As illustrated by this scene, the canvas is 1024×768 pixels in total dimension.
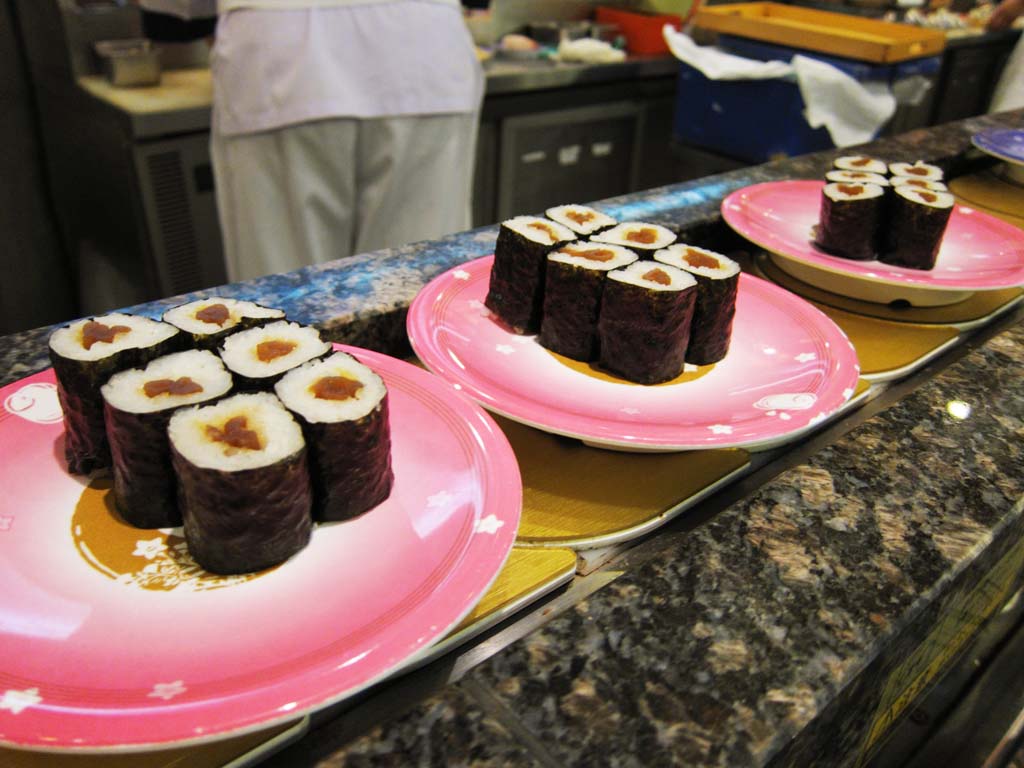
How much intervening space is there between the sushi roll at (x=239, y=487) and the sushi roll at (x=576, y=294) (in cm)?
49

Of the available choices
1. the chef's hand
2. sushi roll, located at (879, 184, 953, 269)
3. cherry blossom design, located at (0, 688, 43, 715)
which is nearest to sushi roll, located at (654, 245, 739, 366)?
sushi roll, located at (879, 184, 953, 269)

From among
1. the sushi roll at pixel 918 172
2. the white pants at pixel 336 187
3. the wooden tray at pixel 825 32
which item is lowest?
the white pants at pixel 336 187

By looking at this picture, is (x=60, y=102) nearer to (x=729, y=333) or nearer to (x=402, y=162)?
(x=402, y=162)

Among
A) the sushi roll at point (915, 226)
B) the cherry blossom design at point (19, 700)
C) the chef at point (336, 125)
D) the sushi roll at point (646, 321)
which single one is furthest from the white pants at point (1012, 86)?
the cherry blossom design at point (19, 700)

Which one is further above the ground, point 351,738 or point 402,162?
point 351,738

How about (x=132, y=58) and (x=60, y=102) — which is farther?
(x=60, y=102)

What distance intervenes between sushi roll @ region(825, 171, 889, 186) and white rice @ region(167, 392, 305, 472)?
123cm

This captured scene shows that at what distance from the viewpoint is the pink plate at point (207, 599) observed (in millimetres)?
599

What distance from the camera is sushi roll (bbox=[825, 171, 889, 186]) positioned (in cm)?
155

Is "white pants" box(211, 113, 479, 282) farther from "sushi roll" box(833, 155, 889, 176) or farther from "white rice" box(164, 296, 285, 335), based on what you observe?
"white rice" box(164, 296, 285, 335)

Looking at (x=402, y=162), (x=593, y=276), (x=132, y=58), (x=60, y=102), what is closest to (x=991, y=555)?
(x=593, y=276)

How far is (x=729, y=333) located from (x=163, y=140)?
8.64ft

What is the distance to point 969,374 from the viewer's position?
48.5 inches

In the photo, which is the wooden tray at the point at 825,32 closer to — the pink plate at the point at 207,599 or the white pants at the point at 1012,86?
the white pants at the point at 1012,86
